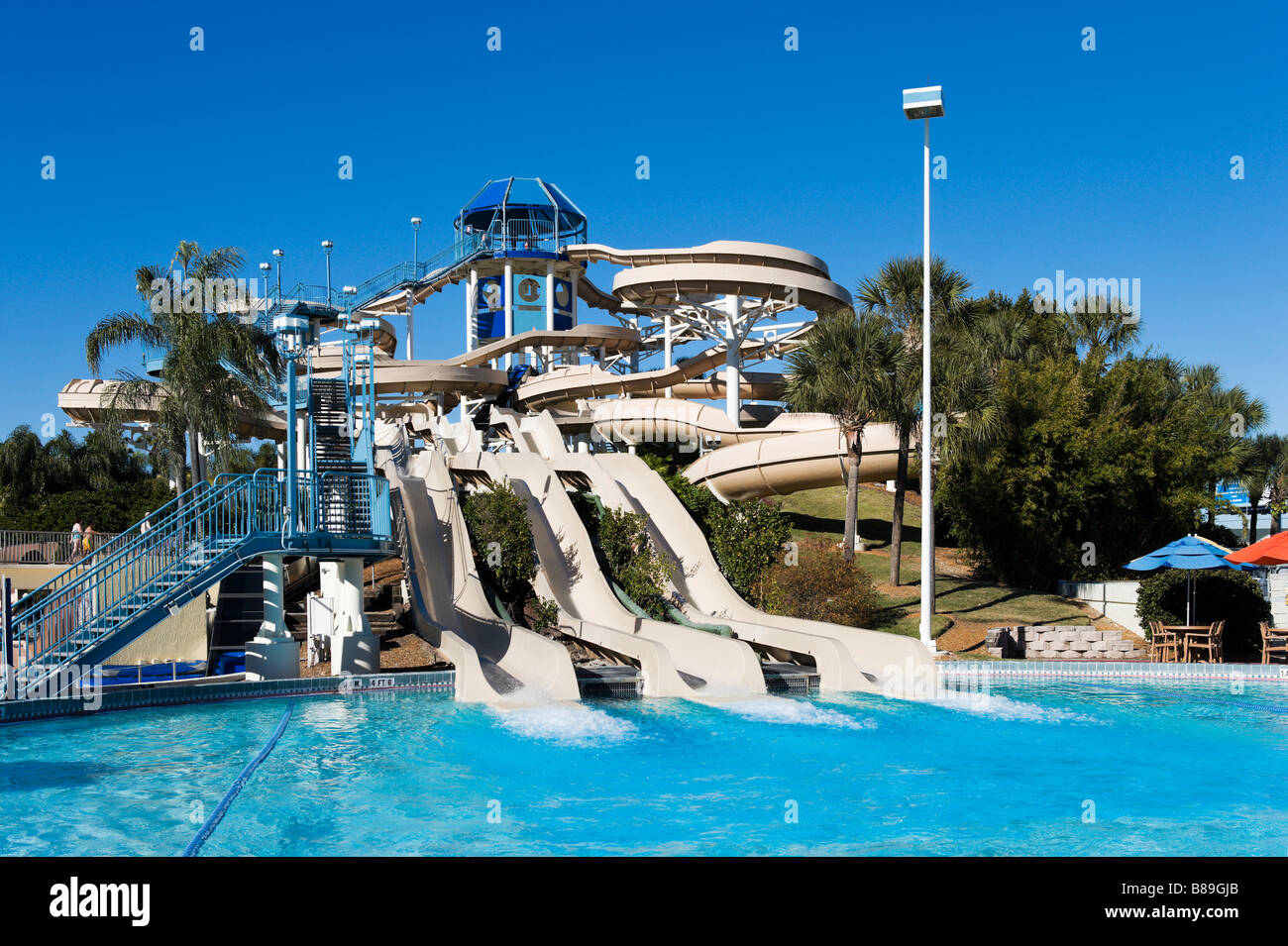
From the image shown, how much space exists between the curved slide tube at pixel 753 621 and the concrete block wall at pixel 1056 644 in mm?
2840

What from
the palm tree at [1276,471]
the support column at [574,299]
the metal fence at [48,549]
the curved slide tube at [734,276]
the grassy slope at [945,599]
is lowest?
the grassy slope at [945,599]

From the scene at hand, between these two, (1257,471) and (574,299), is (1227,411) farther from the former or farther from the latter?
(574,299)

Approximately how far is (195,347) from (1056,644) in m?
18.6

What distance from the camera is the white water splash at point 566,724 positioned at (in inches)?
474

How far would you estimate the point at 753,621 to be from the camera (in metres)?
18.7

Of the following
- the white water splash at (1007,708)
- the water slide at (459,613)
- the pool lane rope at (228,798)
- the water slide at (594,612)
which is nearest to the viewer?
the pool lane rope at (228,798)

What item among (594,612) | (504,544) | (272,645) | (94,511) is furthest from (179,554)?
(94,511)

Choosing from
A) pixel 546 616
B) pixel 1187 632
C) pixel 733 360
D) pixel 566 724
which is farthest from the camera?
pixel 733 360

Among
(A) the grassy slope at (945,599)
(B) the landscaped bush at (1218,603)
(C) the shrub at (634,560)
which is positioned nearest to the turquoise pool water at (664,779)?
(C) the shrub at (634,560)

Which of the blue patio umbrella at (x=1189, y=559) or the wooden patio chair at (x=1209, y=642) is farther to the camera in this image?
the wooden patio chair at (x=1209, y=642)

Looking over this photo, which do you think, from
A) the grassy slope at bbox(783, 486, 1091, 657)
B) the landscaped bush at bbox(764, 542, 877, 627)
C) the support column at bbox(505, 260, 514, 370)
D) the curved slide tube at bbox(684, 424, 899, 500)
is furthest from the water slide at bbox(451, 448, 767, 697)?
the support column at bbox(505, 260, 514, 370)

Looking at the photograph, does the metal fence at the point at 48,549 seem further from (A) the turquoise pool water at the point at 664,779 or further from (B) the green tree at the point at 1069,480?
(B) the green tree at the point at 1069,480

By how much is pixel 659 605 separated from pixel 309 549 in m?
6.52
